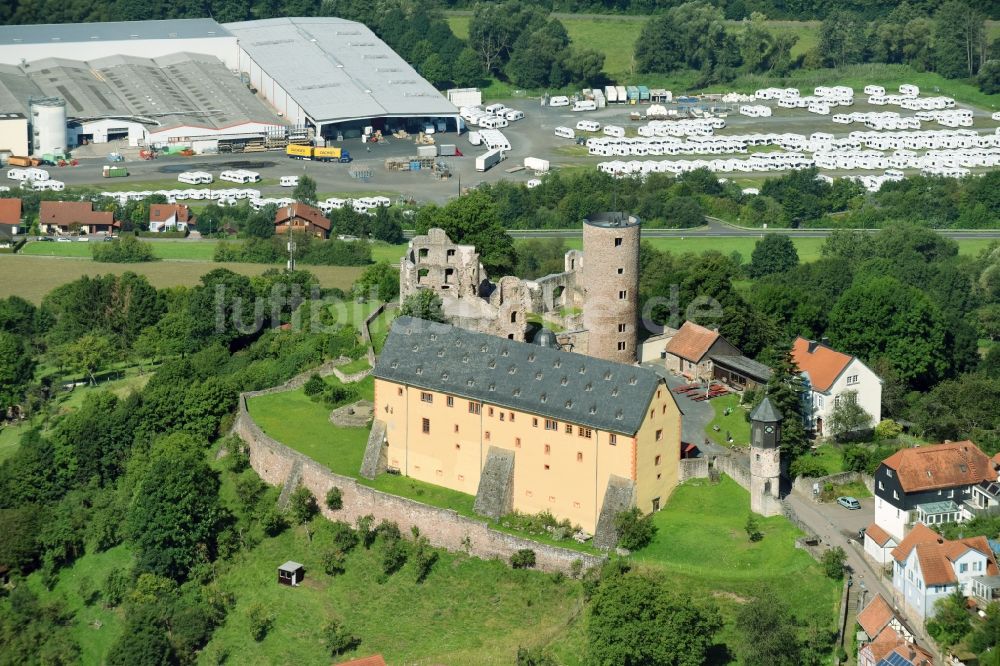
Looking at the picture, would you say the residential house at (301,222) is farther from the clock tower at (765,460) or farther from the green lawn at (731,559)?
the clock tower at (765,460)

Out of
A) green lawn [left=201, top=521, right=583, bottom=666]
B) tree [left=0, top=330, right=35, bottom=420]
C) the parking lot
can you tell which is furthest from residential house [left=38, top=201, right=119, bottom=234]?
green lawn [left=201, top=521, right=583, bottom=666]

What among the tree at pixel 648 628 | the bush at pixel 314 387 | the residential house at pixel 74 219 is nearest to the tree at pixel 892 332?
the bush at pixel 314 387

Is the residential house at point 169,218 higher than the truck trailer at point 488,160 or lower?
lower

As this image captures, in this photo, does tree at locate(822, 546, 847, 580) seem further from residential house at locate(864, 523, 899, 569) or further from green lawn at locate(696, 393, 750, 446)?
green lawn at locate(696, 393, 750, 446)

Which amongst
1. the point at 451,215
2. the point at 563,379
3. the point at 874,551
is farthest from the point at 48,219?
the point at 874,551

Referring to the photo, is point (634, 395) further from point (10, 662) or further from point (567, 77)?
point (567, 77)

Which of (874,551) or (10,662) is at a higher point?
(874,551)
